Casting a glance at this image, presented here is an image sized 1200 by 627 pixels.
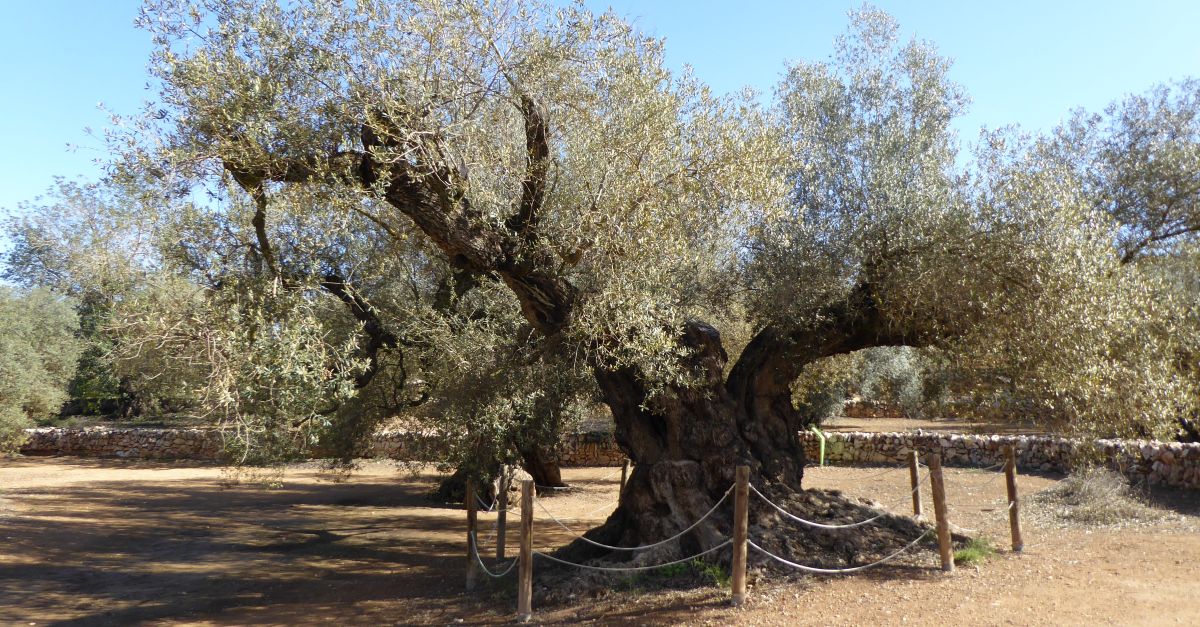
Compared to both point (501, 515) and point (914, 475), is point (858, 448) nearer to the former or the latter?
point (914, 475)

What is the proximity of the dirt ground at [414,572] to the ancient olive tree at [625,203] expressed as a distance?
5.30 feet

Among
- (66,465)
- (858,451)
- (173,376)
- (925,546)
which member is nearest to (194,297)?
(173,376)

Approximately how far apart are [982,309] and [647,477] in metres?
4.20

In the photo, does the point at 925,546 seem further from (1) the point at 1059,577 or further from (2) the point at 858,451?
(2) the point at 858,451

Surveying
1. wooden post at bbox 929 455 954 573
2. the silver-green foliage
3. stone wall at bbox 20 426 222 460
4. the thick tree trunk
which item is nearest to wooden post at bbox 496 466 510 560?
the thick tree trunk

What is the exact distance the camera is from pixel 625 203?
8039 mm

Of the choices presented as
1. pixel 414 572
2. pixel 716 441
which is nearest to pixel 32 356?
pixel 414 572

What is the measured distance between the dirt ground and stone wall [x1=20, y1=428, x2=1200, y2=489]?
85cm

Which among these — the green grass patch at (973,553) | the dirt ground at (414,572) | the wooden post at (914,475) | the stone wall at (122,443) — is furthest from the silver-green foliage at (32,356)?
the green grass patch at (973,553)

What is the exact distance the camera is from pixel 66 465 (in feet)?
84.5

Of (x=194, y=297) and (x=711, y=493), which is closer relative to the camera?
(x=194, y=297)

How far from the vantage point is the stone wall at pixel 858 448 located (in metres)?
13.8

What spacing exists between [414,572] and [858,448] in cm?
1507

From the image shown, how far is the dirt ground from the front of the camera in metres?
7.21
